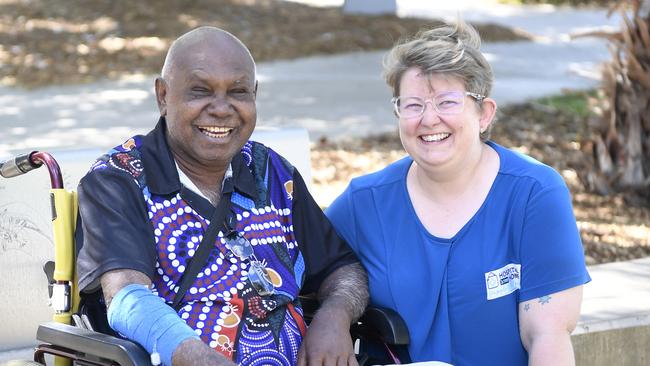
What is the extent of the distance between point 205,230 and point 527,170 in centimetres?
108

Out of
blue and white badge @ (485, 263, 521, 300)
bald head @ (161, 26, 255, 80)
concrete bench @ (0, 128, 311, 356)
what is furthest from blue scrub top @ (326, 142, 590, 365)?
concrete bench @ (0, 128, 311, 356)

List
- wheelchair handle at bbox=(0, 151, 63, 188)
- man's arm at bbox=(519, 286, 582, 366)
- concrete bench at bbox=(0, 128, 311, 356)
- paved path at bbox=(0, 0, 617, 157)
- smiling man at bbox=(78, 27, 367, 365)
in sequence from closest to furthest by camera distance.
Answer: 1. smiling man at bbox=(78, 27, 367, 365)
2. wheelchair handle at bbox=(0, 151, 63, 188)
3. man's arm at bbox=(519, 286, 582, 366)
4. concrete bench at bbox=(0, 128, 311, 356)
5. paved path at bbox=(0, 0, 617, 157)

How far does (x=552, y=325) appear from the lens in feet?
11.8

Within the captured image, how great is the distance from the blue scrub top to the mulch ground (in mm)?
2816

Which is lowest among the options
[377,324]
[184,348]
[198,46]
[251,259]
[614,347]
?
[614,347]

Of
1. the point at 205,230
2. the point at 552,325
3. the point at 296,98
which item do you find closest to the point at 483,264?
the point at 552,325

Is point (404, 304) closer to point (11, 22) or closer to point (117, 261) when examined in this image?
point (117, 261)

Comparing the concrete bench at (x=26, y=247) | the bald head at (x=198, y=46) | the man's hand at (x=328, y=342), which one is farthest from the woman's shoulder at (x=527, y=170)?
the concrete bench at (x=26, y=247)

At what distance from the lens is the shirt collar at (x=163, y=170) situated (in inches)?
137

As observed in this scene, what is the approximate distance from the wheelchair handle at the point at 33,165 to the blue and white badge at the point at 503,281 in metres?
1.40

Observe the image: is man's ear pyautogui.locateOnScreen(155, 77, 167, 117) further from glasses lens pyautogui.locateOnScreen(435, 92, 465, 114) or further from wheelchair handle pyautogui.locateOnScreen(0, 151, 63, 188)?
glasses lens pyautogui.locateOnScreen(435, 92, 465, 114)

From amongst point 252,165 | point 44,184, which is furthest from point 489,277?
point 44,184

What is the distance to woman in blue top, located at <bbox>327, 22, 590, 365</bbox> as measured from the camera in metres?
3.62

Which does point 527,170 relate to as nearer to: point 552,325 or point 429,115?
point 429,115
